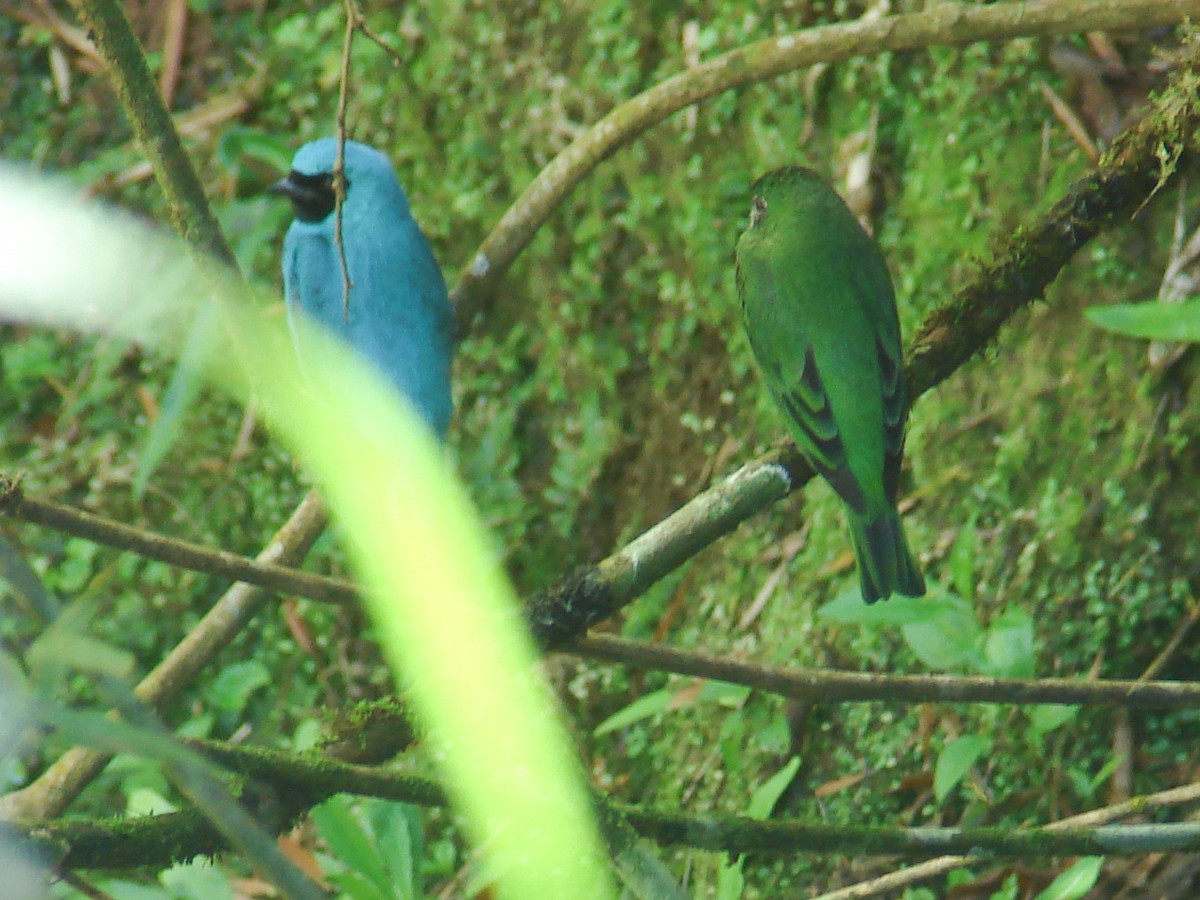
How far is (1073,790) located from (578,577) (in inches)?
62.4

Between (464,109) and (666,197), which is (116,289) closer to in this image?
(464,109)

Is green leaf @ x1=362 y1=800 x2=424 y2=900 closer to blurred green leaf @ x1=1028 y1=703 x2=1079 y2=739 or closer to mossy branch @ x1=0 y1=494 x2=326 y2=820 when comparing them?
mossy branch @ x1=0 y1=494 x2=326 y2=820

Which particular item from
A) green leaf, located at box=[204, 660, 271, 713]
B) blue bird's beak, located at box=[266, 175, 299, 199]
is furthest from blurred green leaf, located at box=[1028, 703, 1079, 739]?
green leaf, located at box=[204, 660, 271, 713]

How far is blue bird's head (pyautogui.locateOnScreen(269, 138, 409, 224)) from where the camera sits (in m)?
3.61

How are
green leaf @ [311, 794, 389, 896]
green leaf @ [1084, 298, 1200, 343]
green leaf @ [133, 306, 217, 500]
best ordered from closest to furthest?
green leaf @ [1084, 298, 1200, 343] < green leaf @ [311, 794, 389, 896] < green leaf @ [133, 306, 217, 500]

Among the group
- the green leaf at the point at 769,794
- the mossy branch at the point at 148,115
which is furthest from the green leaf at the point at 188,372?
the green leaf at the point at 769,794

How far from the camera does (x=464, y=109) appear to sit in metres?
4.41

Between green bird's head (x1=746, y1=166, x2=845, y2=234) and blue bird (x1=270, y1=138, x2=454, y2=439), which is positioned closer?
green bird's head (x1=746, y1=166, x2=845, y2=234)

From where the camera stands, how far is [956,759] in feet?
8.73

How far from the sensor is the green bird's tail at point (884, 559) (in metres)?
2.46

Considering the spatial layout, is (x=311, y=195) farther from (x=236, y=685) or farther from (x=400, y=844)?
(x=400, y=844)

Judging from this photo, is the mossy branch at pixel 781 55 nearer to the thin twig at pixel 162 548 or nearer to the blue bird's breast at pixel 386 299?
the blue bird's breast at pixel 386 299

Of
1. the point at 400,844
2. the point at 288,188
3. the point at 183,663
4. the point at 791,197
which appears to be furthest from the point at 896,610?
the point at 288,188

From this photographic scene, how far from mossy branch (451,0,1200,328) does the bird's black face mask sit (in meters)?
0.48
